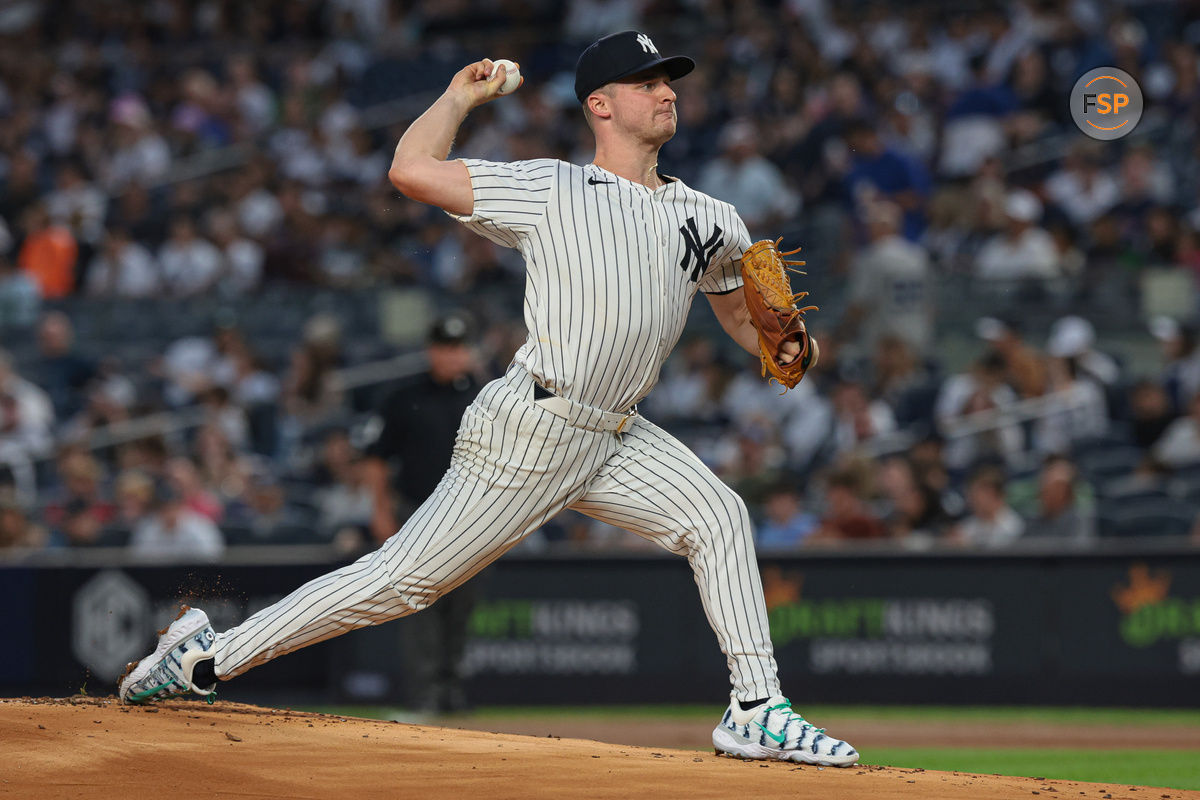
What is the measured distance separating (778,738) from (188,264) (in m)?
11.6

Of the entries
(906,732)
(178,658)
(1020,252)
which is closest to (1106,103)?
(1020,252)

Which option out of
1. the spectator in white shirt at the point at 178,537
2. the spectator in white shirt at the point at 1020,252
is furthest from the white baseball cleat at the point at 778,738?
the spectator in white shirt at the point at 1020,252

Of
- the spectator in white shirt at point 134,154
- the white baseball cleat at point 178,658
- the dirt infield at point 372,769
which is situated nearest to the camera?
the dirt infield at point 372,769

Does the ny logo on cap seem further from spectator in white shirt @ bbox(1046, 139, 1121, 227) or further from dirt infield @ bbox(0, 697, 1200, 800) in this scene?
spectator in white shirt @ bbox(1046, 139, 1121, 227)

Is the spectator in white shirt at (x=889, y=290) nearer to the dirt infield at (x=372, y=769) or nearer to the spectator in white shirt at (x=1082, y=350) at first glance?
the spectator in white shirt at (x=1082, y=350)

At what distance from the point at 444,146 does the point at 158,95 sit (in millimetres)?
14802

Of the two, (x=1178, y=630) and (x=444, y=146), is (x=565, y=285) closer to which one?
(x=444, y=146)

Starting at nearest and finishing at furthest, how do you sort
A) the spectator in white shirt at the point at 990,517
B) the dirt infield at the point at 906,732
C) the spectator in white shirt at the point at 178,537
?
the dirt infield at the point at 906,732
the spectator in white shirt at the point at 990,517
the spectator in white shirt at the point at 178,537

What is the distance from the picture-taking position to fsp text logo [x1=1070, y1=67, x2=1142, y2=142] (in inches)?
492

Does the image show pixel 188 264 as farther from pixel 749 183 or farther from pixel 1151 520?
pixel 1151 520

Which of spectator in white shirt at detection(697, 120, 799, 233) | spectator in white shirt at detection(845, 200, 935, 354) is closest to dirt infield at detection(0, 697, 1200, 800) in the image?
spectator in white shirt at detection(845, 200, 935, 354)

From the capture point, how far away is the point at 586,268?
4895mm

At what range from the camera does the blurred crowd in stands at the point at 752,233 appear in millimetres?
11328

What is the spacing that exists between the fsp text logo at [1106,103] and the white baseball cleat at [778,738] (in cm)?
854
